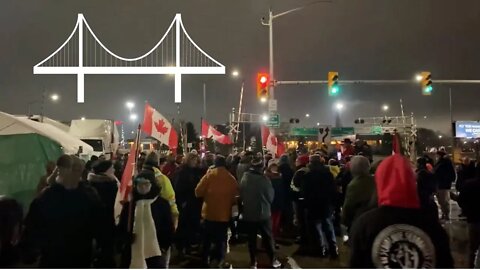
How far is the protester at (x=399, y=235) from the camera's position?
339 cm

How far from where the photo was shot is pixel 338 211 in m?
11.9

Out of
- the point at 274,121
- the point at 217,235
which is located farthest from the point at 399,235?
the point at 274,121

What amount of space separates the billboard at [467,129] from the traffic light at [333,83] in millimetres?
31794

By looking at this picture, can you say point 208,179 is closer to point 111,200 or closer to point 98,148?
point 111,200

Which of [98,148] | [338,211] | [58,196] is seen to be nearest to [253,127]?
[98,148]

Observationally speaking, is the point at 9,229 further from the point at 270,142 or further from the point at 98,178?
the point at 270,142

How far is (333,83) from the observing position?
23.0m

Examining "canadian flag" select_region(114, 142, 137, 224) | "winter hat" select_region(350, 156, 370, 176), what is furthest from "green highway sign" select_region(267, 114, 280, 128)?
"canadian flag" select_region(114, 142, 137, 224)

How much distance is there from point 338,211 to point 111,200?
622cm

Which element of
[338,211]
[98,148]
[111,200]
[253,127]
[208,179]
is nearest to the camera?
[111,200]

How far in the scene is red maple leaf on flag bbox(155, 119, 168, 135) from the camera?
10.0 metres

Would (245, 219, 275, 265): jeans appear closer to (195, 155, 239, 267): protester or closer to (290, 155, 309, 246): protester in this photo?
(195, 155, 239, 267): protester

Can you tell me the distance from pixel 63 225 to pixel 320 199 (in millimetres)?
5653

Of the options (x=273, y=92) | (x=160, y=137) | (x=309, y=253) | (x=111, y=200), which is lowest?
(x=309, y=253)
